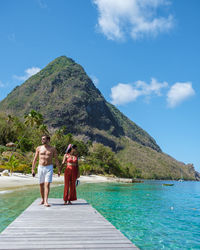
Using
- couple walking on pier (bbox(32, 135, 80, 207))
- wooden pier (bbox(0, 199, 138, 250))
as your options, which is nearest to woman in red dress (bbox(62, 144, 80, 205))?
couple walking on pier (bbox(32, 135, 80, 207))

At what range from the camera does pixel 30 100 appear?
178m

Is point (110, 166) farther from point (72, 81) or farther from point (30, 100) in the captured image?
point (72, 81)

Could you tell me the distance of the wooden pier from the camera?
3.97 metres

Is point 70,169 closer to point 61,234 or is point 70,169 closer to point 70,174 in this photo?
point 70,174

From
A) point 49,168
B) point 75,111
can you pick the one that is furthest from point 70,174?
point 75,111

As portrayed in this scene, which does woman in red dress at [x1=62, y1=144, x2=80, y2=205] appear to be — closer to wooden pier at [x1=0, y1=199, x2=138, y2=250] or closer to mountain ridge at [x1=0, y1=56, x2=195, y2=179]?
wooden pier at [x1=0, y1=199, x2=138, y2=250]

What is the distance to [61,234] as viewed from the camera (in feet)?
15.5

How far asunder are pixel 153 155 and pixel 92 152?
106m

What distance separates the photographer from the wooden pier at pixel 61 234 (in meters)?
3.97

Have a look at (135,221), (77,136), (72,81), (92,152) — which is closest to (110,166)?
(92,152)

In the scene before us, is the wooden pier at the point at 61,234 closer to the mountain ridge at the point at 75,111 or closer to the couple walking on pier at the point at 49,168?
the couple walking on pier at the point at 49,168

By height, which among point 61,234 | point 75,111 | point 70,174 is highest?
point 75,111

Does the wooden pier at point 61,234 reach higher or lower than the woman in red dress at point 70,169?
lower

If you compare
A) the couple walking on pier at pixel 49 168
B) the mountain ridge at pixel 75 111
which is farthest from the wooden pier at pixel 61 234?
the mountain ridge at pixel 75 111
